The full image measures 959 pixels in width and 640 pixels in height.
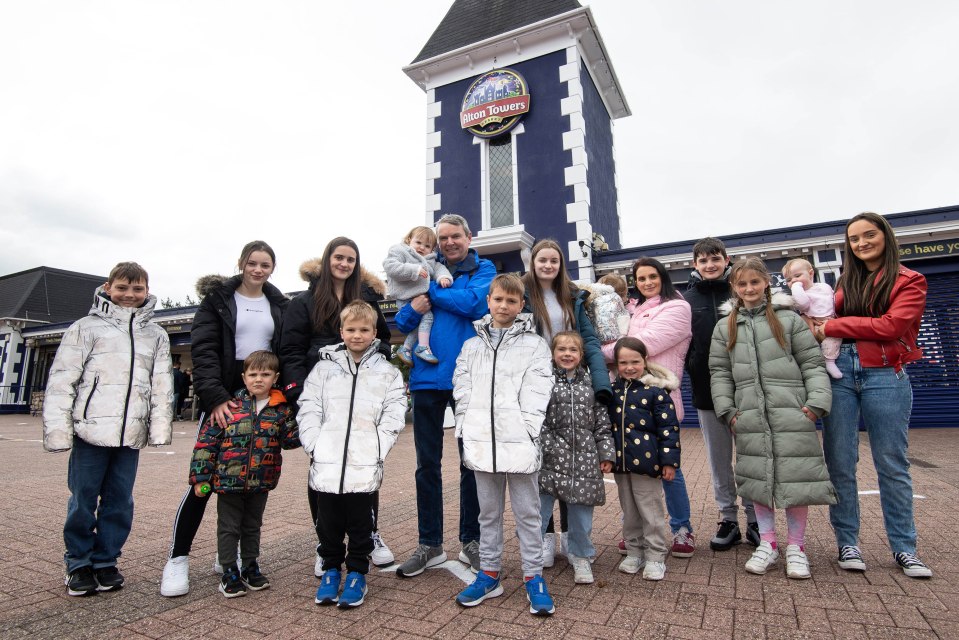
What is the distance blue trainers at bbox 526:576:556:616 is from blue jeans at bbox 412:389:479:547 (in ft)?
2.33

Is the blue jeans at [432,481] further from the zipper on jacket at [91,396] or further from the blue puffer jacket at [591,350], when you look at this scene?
the zipper on jacket at [91,396]

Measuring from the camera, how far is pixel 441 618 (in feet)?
8.27

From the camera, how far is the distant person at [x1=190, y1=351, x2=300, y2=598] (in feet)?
9.63

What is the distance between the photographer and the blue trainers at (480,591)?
2652 mm

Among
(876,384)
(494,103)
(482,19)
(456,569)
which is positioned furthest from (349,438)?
(482,19)

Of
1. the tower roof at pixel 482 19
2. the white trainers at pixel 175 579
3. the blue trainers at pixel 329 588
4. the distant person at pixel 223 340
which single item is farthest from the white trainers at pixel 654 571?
the tower roof at pixel 482 19

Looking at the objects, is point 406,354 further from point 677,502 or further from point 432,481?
point 677,502

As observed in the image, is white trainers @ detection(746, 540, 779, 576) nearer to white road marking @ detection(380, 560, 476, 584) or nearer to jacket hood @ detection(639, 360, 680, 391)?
jacket hood @ detection(639, 360, 680, 391)

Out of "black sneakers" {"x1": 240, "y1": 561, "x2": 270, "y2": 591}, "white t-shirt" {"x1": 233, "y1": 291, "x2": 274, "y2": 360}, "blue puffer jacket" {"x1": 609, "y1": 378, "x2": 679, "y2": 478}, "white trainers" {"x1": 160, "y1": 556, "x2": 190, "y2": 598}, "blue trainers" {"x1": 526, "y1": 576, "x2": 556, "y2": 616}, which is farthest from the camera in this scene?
"white t-shirt" {"x1": 233, "y1": 291, "x2": 274, "y2": 360}

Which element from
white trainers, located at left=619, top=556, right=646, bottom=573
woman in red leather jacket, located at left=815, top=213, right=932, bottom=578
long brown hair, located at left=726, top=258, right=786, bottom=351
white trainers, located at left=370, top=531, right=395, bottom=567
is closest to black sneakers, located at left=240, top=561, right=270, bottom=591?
white trainers, located at left=370, top=531, right=395, bottom=567

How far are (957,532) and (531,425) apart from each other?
3.39 metres

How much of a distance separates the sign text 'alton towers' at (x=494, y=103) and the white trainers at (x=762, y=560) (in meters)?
11.6

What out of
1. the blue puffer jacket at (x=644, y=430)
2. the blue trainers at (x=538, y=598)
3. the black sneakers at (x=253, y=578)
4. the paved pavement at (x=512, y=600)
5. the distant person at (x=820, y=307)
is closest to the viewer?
the paved pavement at (x=512, y=600)

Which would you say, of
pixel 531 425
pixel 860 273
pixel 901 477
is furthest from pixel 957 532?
pixel 531 425
